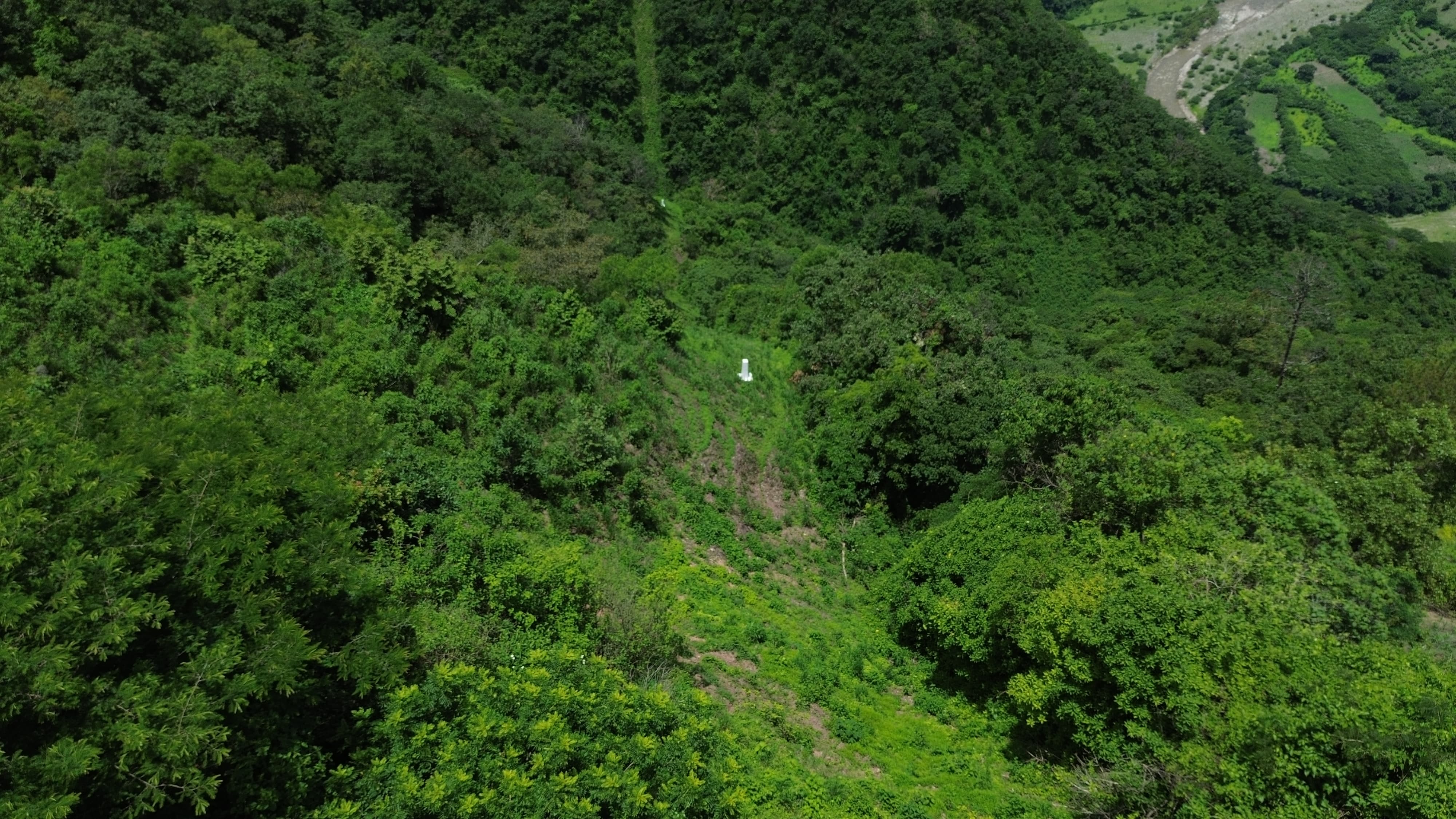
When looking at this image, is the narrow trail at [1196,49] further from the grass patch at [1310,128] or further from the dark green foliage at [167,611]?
the dark green foliage at [167,611]

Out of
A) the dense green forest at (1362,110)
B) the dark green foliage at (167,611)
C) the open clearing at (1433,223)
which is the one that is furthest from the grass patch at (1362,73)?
the dark green foliage at (167,611)

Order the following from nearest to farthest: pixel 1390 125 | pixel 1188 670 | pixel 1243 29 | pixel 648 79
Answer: pixel 1188 670
pixel 648 79
pixel 1390 125
pixel 1243 29

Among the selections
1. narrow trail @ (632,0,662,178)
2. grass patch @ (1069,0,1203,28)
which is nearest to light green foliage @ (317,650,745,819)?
narrow trail @ (632,0,662,178)

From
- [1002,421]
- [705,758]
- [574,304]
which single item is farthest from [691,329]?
[705,758]

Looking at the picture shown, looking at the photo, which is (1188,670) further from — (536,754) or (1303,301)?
(1303,301)

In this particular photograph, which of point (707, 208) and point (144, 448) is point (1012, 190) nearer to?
point (707, 208)

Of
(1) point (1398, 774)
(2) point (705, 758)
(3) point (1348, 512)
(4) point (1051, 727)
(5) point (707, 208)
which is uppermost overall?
(1) point (1398, 774)

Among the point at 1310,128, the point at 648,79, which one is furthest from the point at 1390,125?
the point at 648,79

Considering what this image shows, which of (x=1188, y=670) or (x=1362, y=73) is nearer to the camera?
(x=1188, y=670)
